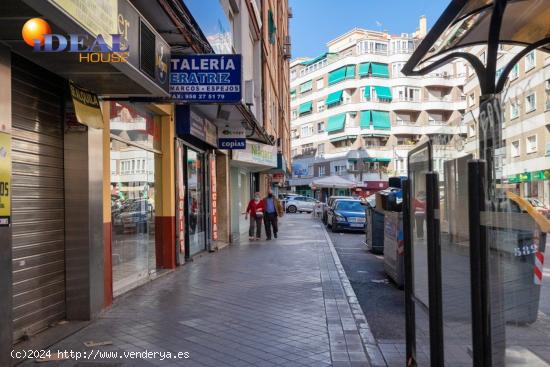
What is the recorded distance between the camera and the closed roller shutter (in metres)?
5.46

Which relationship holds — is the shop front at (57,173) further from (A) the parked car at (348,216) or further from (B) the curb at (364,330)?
(A) the parked car at (348,216)

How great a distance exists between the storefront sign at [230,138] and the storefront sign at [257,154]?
2.35 m

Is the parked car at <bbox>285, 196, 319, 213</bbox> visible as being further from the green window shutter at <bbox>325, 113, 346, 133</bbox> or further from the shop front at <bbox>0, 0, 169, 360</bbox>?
the shop front at <bbox>0, 0, 169, 360</bbox>

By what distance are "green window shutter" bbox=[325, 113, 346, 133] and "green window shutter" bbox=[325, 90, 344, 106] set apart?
75.2 inches

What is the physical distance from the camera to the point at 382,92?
2591 inches

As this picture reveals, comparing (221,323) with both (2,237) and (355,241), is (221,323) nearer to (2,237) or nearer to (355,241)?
(2,237)

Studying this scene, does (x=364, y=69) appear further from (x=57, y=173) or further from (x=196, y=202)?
(x=57, y=173)

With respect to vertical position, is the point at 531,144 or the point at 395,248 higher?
the point at 531,144

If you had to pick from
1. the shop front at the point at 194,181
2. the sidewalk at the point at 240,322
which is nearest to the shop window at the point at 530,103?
the sidewalk at the point at 240,322

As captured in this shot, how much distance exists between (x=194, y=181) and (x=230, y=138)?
8.00 feet

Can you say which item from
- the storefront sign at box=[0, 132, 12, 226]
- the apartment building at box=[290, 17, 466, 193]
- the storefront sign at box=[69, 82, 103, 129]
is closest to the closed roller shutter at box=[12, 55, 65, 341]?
the storefront sign at box=[69, 82, 103, 129]

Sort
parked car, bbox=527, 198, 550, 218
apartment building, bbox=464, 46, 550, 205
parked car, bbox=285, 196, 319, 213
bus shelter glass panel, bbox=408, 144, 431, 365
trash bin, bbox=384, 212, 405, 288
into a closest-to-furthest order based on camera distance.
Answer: apartment building, bbox=464, 46, 550, 205, parked car, bbox=527, 198, 550, 218, bus shelter glass panel, bbox=408, 144, 431, 365, trash bin, bbox=384, 212, 405, 288, parked car, bbox=285, 196, 319, 213

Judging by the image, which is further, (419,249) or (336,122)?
(336,122)

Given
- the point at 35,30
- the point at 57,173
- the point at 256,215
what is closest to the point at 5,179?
the point at 35,30
